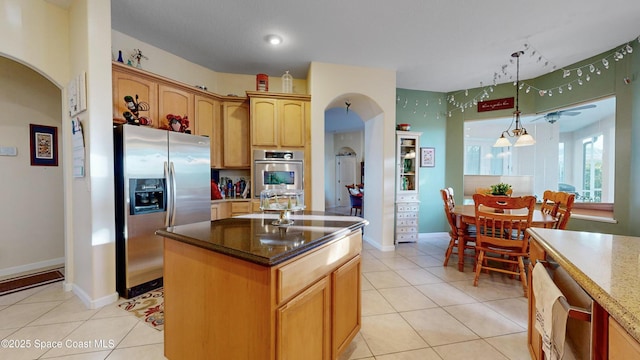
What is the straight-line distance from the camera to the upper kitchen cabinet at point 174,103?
3.02 meters

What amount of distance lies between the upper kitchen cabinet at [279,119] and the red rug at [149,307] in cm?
214

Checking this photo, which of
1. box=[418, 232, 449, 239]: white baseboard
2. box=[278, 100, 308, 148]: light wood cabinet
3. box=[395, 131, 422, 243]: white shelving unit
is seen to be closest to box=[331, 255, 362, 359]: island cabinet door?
box=[278, 100, 308, 148]: light wood cabinet

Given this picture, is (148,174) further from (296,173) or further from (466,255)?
(466,255)

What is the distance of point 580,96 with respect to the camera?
12.2ft

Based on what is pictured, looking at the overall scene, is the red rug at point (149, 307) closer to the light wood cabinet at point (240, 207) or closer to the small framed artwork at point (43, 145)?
the light wood cabinet at point (240, 207)

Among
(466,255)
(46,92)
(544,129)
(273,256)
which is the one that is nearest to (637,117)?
(544,129)

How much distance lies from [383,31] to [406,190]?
8.67 ft

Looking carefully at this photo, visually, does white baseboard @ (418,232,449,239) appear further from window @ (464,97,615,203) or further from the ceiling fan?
the ceiling fan

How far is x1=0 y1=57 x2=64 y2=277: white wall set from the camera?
2883 millimetres

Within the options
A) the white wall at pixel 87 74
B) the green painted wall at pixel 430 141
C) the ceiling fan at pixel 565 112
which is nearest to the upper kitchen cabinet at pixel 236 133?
the white wall at pixel 87 74

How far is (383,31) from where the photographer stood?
2904mm

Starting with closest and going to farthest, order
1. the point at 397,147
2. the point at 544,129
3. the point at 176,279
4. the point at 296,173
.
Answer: the point at 176,279 → the point at 296,173 → the point at 397,147 → the point at 544,129

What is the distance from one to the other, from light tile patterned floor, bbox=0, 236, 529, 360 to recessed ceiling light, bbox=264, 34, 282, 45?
3.07 meters

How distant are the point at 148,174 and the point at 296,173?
1.79 metres
